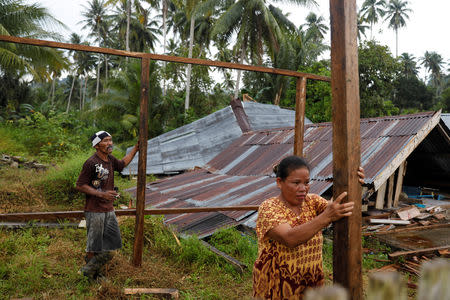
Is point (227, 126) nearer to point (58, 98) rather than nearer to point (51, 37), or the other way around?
point (51, 37)

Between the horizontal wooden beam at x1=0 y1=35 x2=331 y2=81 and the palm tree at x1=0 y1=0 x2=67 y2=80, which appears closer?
the horizontal wooden beam at x1=0 y1=35 x2=331 y2=81

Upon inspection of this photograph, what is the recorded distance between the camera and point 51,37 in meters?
13.5

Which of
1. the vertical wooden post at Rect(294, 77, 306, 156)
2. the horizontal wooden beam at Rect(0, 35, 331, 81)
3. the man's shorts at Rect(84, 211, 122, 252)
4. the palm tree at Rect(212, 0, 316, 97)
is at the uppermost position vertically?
the palm tree at Rect(212, 0, 316, 97)

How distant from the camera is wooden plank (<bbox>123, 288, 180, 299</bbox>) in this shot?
329cm

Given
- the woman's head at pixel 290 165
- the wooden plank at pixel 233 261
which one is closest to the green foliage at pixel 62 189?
→ the wooden plank at pixel 233 261

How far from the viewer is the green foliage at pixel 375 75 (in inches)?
720

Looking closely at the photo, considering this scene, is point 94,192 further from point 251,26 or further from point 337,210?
point 251,26

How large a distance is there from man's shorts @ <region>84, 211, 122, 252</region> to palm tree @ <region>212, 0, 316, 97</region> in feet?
60.6

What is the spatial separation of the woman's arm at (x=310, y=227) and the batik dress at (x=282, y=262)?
6 cm

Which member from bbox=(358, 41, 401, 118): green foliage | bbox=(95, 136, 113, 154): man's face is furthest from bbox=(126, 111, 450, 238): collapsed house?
bbox=(358, 41, 401, 118): green foliage

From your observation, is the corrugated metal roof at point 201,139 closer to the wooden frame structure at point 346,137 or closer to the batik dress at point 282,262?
the batik dress at point 282,262

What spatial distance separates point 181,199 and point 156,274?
3600mm

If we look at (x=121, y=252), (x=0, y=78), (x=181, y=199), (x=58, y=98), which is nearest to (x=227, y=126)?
(x=181, y=199)

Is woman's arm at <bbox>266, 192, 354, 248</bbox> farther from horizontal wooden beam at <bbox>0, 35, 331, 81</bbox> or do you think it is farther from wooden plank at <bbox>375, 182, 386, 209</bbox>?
wooden plank at <bbox>375, 182, 386, 209</bbox>
